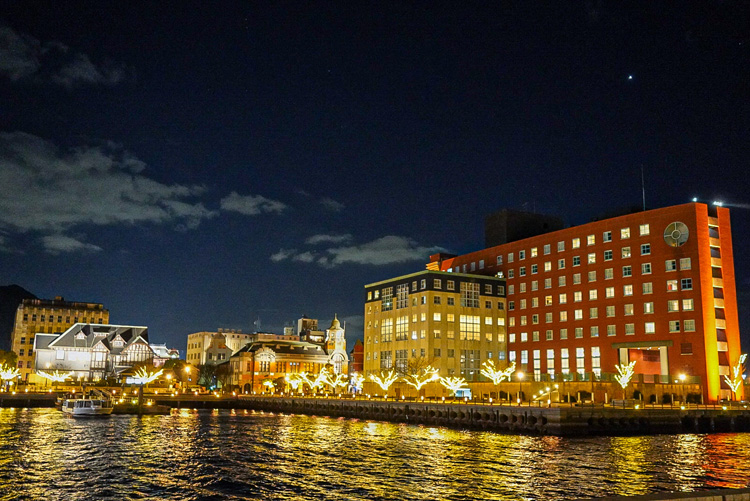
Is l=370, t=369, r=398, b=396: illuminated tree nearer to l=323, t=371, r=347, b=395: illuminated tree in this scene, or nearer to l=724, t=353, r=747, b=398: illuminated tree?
l=323, t=371, r=347, b=395: illuminated tree

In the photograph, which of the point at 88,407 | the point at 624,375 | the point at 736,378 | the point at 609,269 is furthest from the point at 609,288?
the point at 88,407

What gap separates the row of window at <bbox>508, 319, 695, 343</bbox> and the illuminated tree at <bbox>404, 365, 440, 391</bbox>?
69.0ft

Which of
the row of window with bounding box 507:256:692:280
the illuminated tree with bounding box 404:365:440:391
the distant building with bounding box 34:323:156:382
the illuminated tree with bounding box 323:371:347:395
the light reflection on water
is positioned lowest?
the light reflection on water

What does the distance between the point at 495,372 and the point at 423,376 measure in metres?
14.1

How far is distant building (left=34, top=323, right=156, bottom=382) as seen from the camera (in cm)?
17562

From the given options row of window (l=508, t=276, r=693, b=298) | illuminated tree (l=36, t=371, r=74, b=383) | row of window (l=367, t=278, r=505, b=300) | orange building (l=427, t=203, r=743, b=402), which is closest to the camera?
orange building (l=427, t=203, r=743, b=402)

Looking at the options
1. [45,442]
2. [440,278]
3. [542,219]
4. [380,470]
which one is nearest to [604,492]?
[380,470]

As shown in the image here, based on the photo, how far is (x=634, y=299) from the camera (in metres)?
118

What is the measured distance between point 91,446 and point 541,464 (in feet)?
132

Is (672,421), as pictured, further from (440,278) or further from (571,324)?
(440,278)

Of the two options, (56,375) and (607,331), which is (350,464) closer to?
(607,331)

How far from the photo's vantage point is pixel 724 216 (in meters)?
114

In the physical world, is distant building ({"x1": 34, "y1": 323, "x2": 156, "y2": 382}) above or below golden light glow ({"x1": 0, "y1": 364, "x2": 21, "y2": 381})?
above

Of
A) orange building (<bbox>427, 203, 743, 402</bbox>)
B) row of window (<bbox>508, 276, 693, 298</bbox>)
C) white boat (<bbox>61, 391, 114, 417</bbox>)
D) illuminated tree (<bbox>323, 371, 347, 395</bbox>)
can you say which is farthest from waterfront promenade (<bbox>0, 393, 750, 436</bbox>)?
illuminated tree (<bbox>323, 371, 347, 395</bbox>)
